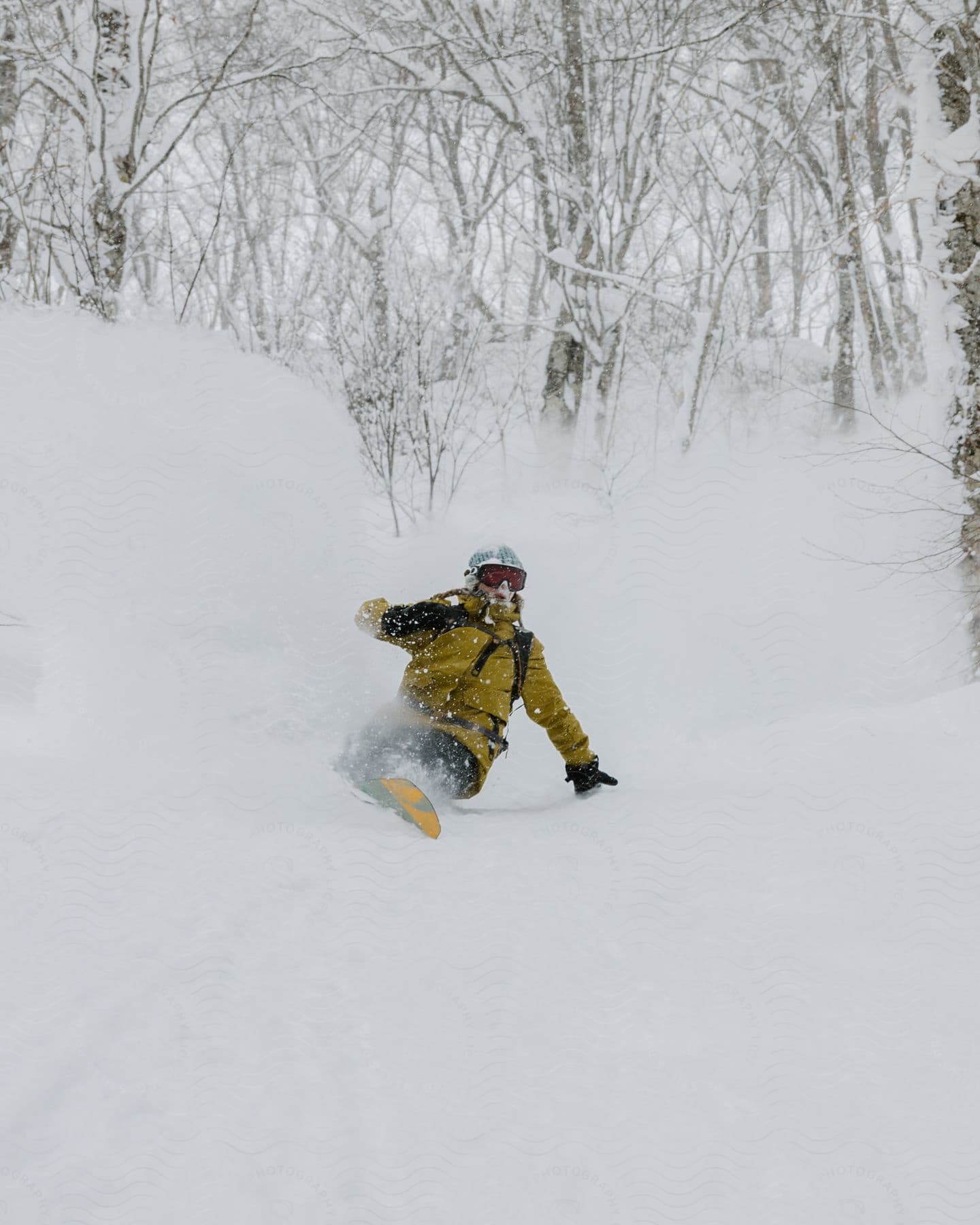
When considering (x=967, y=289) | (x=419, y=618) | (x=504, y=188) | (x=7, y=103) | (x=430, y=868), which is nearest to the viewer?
(x=430, y=868)

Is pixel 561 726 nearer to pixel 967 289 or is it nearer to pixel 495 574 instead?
pixel 495 574

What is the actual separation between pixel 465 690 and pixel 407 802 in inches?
30.8

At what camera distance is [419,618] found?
13.9 ft

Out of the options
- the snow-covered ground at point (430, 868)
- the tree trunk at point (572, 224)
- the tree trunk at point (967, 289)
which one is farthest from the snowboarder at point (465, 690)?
the tree trunk at point (572, 224)

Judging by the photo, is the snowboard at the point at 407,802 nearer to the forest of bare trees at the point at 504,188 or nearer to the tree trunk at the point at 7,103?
the forest of bare trees at the point at 504,188

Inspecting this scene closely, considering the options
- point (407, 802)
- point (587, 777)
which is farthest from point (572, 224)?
point (407, 802)

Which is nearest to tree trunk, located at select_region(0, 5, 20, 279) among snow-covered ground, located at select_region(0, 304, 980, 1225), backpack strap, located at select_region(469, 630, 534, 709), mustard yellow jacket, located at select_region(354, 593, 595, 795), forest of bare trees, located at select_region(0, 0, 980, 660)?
forest of bare trees, located at select_region(0, 0, 980, 660)

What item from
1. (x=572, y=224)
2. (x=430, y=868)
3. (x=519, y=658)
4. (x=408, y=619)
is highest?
(x=572, y=224)

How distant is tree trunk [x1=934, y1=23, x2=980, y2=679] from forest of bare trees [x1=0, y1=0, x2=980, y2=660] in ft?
0.07

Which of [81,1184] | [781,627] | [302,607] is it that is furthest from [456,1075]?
[781,627]

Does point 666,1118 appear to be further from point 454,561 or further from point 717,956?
point 454,561

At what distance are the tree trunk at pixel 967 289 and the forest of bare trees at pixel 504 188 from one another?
2cm

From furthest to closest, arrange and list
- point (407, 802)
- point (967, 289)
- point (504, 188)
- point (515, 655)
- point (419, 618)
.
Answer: point (504, 188) → point (967, 289) → point (515, 655) → point (419, 618) → point (407, 802)

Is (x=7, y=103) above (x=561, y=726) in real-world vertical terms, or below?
above
